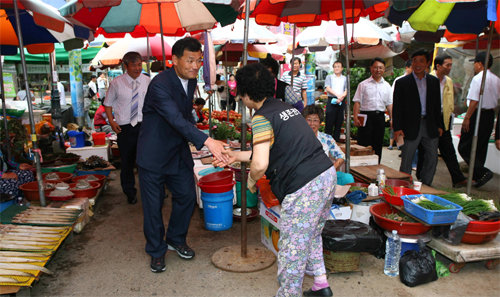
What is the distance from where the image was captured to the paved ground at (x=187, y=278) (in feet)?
10.5

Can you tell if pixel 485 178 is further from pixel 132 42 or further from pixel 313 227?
pixel 132 42

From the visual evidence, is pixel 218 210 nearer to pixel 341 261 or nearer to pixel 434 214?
pixel 341 261

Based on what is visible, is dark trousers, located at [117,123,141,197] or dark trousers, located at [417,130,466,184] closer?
dark trousers, located at [117,123,141,197]

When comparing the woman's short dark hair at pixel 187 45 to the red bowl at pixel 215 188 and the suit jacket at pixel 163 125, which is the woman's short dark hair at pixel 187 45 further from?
the red bowl at pixel 215 188

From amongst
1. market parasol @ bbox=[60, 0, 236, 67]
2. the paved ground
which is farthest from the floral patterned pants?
market parasol @ bbox=[60, 0, 236, 67]

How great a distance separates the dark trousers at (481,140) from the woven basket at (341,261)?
433cm

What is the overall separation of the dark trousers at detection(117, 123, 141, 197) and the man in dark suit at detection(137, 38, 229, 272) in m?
2.06

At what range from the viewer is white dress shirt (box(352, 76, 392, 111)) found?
641 centimetres

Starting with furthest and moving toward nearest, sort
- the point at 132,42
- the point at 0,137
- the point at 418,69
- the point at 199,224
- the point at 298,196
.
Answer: the point at 132,42 < the point at 0,137 < the point at 418,69 < the point at 199,224 < the point at 298,196

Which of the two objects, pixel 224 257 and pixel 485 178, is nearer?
pixel 224 257

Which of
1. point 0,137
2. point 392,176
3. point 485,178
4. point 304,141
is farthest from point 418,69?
point 0,137

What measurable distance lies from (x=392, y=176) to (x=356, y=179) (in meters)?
0.51

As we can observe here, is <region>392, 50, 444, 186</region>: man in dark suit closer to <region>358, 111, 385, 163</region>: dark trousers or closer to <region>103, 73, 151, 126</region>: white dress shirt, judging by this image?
<region>358, 111, 385, 163</region>: dark trousers

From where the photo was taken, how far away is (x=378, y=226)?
3.79m
